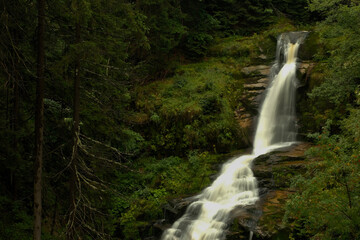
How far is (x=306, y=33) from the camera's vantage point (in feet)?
67.8

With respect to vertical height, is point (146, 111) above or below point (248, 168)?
above

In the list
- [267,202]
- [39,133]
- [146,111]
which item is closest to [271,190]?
[267,202]

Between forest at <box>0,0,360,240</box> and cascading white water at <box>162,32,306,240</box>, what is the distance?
0.70 meters

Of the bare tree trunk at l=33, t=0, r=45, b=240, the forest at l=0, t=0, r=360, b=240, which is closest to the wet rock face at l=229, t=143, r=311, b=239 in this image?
the forest at l=0, t=0, r=360, b=240

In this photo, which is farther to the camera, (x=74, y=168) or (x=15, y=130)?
(x=15, y=130)

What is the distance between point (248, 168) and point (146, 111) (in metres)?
7.02

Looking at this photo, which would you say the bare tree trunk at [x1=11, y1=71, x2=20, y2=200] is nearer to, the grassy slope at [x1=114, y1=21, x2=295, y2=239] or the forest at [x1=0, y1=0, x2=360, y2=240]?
the forest at [x1=0, y1=0, x2=360, y2=240]

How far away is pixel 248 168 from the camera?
12.8 metres

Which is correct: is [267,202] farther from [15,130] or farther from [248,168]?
[15,130]

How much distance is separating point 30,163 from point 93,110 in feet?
7.42

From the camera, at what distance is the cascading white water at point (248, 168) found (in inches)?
413

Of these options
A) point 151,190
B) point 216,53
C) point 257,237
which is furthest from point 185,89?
point 257,237

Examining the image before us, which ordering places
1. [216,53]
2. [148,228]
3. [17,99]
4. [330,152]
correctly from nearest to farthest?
[330,152]
[17,99]
[148,228]
[216,53]

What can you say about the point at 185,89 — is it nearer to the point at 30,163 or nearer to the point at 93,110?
the point at 93,110
